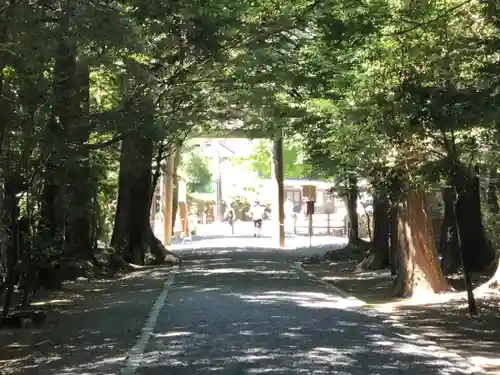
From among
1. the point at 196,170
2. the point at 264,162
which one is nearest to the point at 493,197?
the point at 264,162

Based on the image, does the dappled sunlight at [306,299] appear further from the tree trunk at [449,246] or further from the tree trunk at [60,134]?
the tree trunk at [449,246]

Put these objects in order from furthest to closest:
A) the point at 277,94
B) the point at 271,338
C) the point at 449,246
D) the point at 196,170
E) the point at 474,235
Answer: the point at 196,170 < the point at 277,94 < the point at 474,235 < the point at 449,246 < the point at 271,338

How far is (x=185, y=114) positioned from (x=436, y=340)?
44.0 ft

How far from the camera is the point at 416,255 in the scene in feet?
50.0

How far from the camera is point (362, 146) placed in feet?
47.2

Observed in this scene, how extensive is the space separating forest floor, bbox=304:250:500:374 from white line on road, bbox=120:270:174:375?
379cm

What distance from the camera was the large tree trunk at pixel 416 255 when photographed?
15227mm

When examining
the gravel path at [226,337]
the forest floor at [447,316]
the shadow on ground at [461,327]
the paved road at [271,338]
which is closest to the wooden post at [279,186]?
the forest floor at [447,316]

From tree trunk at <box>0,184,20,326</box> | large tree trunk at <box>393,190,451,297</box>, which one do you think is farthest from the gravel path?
large tree trunk at <box>393,190,451,297</box>

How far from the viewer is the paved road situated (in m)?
8.41

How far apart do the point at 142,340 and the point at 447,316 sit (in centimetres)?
535

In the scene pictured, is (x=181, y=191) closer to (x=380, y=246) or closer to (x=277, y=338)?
(x=380, y=246)

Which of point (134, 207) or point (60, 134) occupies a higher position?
point (60, 134)

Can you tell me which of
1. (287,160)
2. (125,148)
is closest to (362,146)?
(125,148)
